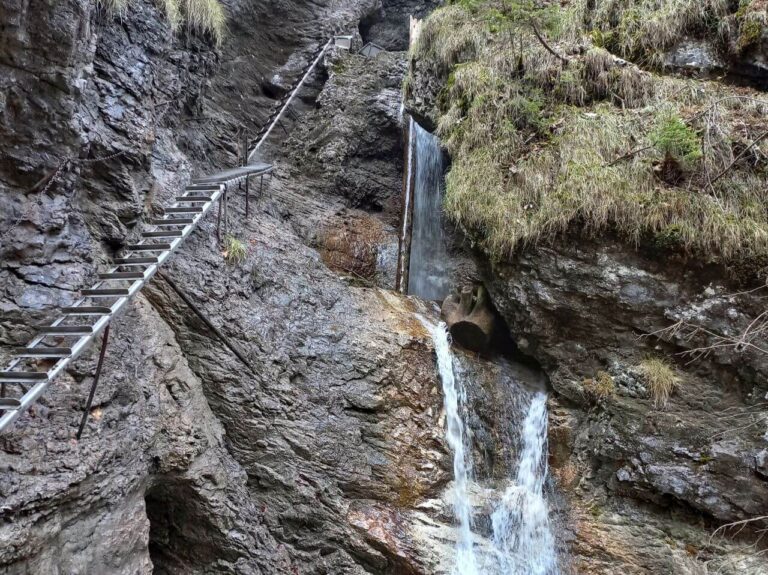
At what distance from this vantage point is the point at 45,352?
12.4 feet

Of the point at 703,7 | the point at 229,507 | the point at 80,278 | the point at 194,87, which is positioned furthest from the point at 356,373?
the point at 703,7

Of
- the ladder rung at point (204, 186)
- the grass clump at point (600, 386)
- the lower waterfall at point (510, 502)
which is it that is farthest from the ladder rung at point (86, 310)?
the grass clump at point (600, 386)

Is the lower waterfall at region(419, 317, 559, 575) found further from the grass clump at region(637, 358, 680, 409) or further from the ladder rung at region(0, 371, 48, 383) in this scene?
the ladder rung at region(0, 371, 48, 383)

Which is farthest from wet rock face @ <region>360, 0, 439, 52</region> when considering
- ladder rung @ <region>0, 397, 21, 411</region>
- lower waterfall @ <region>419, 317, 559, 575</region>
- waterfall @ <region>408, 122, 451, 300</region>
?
ladder rung @ <region>0, 397, 21, 411</region>

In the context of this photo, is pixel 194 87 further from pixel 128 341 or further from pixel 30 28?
pixel 128 341

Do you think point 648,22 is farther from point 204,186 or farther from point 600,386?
point 204,186

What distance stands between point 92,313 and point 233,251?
2.66m

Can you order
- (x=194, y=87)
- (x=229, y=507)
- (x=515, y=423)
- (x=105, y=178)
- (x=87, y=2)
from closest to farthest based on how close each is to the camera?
(x=87, y=2), (x=229, y=507), (x=105, y=178), (x=515, y=423), (x=194, y=87)

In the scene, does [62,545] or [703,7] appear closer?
[62,545]

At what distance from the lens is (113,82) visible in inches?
240

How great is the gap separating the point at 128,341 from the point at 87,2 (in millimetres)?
3069

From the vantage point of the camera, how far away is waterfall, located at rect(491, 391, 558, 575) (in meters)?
5.51

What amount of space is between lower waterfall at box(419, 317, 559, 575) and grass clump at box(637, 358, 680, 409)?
130 centimetres

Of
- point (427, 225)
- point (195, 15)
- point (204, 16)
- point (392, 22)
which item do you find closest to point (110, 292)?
point (195, 15)
